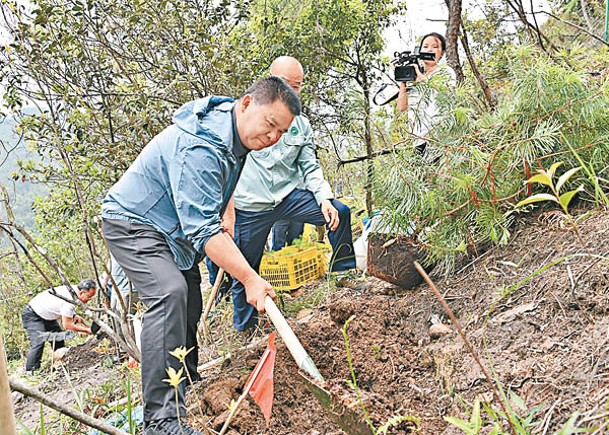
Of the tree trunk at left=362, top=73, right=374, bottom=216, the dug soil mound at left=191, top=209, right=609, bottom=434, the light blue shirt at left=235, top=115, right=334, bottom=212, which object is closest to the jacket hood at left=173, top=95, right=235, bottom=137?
the tree trunk at left=362, top=73, right=374, bottom=216

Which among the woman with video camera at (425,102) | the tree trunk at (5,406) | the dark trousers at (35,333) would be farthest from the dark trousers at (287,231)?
the tree trunk at (5,406)

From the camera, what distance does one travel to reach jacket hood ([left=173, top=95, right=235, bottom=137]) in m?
2.40

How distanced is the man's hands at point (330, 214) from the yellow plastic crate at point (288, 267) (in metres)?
0.55

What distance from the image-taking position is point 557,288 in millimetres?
2088

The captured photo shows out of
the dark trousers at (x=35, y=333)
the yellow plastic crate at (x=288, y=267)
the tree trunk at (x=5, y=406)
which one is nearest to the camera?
the tree trunk at (x=5, y=406)

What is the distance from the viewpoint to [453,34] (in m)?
3.43

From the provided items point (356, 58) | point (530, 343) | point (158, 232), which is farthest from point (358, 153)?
point (530, 343)

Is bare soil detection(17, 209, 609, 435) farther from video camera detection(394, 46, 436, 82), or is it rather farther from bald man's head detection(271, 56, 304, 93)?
bald man's head detection(271, 56, 304, 93)

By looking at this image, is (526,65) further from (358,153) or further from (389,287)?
(358,153)

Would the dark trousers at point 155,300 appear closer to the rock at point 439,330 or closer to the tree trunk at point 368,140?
the rock at point 439,330

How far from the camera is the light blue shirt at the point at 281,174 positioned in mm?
3668

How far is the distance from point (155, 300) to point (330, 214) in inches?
64.3

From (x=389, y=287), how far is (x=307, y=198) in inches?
34.0

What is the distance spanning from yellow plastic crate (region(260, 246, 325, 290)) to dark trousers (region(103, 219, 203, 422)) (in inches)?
66.4
